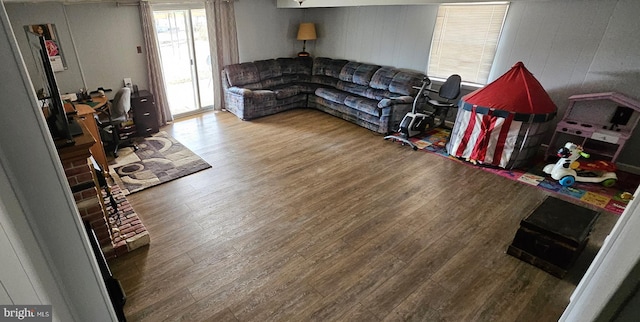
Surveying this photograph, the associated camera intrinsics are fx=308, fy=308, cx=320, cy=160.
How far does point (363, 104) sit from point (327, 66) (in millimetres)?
1587

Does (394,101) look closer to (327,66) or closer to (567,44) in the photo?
(327,66)

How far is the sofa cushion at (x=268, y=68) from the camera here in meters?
6.22

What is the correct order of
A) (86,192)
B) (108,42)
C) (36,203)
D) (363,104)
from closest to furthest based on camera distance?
(36,203) → (86,192) → (108,42) → (363,104)

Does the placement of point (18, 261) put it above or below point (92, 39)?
below

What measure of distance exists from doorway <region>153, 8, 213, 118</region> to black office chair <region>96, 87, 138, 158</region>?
39.5 inches

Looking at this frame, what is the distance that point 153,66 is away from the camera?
16.4 ft

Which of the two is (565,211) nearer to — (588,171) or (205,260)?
(588,171)

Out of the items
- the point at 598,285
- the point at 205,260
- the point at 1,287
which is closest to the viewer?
the point at 598,285

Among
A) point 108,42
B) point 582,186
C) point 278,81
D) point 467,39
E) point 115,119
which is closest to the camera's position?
point 582,186

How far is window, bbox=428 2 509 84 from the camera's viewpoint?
4.61 meters

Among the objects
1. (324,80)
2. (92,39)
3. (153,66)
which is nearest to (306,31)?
(324,80)

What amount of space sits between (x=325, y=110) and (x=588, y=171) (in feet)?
13.9

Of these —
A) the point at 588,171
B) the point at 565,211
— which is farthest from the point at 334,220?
the point at 588,171

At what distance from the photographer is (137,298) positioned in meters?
2.25
